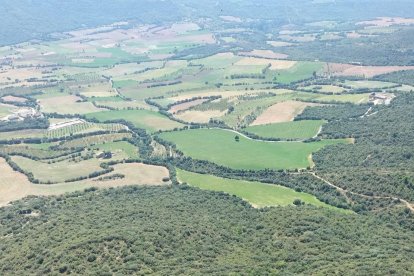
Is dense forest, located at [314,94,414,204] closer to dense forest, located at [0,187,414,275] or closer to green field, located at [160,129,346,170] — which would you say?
green field, located at [160,129,346,170]

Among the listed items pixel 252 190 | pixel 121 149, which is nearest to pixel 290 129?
pixel 121 149

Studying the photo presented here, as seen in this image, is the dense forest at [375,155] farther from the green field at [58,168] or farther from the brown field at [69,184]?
the green field at [58,168]

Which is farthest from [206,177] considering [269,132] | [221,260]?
[221,260]

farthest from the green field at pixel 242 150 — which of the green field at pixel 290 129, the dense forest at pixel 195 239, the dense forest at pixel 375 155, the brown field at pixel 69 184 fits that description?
the dense forest at pixel 195 239

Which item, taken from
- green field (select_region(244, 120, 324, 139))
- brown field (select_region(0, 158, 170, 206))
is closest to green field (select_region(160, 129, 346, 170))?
green field (select_region(244, 120, 324, 139))

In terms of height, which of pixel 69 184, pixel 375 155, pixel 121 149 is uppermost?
pixel 375 155

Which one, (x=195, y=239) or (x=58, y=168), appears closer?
(x=195, y=239)

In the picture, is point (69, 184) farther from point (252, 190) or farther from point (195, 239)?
point (195, 239)

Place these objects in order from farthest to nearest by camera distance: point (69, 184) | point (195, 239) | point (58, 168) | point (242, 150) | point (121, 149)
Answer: point (121, 149)
point (242, 150)
point (58, 168)
point (69, 184)
point (195, 239)
